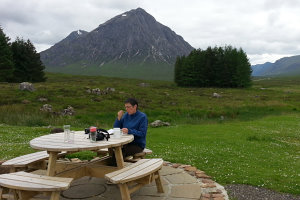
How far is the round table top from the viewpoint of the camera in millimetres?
6039

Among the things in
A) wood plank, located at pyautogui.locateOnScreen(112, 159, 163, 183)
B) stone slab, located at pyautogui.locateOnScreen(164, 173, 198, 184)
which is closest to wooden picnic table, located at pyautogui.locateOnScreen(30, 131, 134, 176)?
wood plank, located at pyautogui.locateOnScreen(112, 159, 163, 183)

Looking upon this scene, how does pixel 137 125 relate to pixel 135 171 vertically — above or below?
above

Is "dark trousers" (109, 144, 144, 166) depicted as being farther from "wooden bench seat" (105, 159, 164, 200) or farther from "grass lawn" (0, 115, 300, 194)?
"grass lawn" (0, 115, 300, 194)

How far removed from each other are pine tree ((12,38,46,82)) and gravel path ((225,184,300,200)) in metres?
63.9

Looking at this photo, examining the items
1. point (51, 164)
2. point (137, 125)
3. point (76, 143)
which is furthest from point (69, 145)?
point (137, 125)

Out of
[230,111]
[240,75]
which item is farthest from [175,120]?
[240,75]

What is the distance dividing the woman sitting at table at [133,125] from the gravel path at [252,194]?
8.85 ft

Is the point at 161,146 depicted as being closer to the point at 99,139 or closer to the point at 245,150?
the point at 245,150

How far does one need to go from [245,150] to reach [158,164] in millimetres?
7477

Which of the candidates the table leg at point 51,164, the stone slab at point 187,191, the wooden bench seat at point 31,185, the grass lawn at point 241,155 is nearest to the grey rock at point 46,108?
the grass lawn at point 241,155

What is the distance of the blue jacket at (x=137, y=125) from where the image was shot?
7704 mm

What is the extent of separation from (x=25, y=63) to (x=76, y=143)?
63594 mm

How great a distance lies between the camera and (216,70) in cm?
8338

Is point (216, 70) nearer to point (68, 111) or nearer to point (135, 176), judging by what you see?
point (68, 111)
